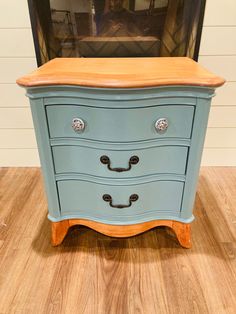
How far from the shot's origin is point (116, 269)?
1.09 m

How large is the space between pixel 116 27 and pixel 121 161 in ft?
2.51

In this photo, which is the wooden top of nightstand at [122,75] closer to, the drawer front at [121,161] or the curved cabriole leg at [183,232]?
the drawer front at [121,161]

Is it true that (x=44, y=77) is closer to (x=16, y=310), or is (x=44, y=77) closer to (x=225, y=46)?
(x=16, y=310)

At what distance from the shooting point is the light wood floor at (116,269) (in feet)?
3.15

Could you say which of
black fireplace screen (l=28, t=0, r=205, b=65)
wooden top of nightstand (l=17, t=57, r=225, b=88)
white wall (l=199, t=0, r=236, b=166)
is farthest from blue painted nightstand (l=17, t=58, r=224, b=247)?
white wall (l=199, t=0, r=236, b=166)

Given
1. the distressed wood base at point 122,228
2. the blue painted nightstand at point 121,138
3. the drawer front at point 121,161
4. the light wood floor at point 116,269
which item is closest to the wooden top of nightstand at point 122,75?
the blue painted nightstand at point 121,138

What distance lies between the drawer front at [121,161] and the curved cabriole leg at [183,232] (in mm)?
272

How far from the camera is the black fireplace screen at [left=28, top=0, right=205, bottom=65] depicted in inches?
49.8

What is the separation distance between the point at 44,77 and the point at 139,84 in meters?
0.32

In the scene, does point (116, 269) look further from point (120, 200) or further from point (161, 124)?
point (161, 124)

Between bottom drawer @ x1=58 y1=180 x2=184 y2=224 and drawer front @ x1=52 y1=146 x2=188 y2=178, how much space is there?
0.19 feet

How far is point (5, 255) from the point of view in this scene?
45.5 inches

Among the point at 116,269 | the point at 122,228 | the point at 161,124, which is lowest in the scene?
the point at 116,269

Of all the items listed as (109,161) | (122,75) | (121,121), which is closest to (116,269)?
(109,161)
